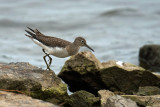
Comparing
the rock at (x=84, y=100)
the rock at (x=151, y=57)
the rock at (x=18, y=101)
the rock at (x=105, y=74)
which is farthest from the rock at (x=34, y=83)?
the rock at (x=151, y=57)

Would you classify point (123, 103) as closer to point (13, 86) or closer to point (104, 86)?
point (13, 86)

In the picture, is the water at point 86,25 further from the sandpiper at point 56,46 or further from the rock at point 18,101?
the rock at point 18,101

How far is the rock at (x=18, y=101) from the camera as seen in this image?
19.8 ft

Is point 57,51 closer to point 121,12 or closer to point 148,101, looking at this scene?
point 148,101

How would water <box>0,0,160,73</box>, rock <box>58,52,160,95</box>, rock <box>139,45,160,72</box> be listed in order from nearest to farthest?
rock <box>58,52,160,95</box> < rock <box>139,45,160,72</box> < water <box>0,0,160,73</box>

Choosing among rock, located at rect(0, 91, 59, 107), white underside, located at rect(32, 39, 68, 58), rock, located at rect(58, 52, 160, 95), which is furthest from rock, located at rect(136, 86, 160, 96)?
rock, located at rect(0, 91, 59, 107)

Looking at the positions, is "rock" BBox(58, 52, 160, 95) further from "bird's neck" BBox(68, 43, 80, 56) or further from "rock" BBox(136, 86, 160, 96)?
"rock" BBox(136, 86, 160, 96)

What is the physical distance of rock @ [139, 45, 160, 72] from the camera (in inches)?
510

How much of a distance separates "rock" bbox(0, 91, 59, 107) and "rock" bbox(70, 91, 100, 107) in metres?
1.52

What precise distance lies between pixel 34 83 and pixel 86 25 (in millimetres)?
12877

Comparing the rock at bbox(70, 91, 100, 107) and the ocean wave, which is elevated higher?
the ocean wave

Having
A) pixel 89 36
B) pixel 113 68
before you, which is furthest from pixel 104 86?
pixel 89 36

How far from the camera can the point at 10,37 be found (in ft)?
57.1

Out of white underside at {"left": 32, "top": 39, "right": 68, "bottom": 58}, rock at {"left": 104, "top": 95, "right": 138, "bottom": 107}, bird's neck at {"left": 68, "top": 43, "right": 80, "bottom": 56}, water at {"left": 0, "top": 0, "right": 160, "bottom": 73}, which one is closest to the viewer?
rock at {"left": 104, "top": 95, "right": 138, "bottom": 107}
